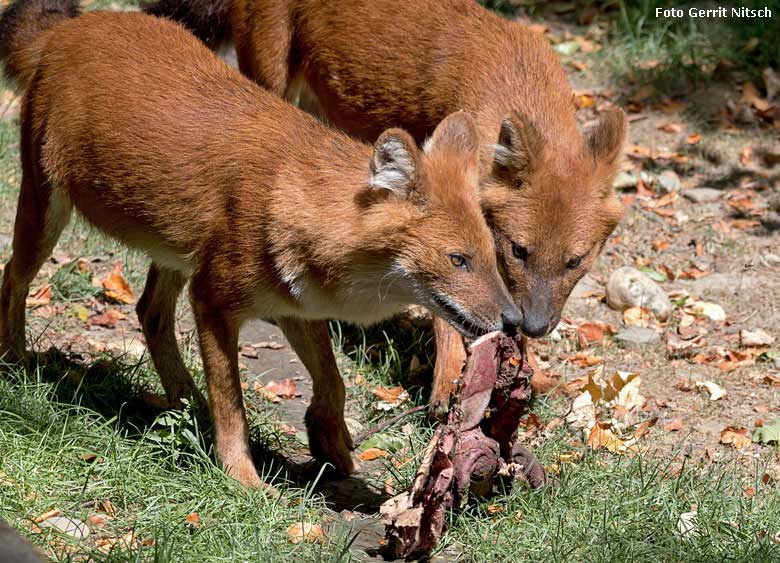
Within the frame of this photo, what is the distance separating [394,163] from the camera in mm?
5262

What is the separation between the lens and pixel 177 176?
5762 mm

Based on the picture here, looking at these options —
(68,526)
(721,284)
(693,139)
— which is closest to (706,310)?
(721,284)

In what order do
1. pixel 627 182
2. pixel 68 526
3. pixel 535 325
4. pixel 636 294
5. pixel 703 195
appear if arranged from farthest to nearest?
pixel 627 182
pixel 703 195
pixel 636 294
pixel 535 325
pixel 68 526

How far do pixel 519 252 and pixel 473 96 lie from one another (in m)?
1.14

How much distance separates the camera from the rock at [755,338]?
7.45 metres

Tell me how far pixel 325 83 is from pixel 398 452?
2.74m

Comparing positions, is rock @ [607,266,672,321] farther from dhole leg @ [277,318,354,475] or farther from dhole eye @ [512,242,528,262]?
dhole leg @ [277,318,354,475]

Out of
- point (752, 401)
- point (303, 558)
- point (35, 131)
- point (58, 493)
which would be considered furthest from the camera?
point (752, 401)

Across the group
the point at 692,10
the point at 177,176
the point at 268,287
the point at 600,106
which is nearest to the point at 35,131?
the point at 177,176

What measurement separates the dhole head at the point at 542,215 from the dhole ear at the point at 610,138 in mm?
71

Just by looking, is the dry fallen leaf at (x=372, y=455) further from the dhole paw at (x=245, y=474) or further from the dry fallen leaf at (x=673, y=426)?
the dry fallen leaf at (x=673, y=426)

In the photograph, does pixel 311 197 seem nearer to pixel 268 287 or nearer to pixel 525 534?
pixel 268 287

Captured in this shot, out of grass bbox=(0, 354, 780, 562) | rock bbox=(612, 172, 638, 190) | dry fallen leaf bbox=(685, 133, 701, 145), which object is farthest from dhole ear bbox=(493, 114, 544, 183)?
dry fallen leaf bbox=(685, 133, 701, 145)

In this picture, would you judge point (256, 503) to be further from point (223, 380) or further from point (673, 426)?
point (673, 426)
